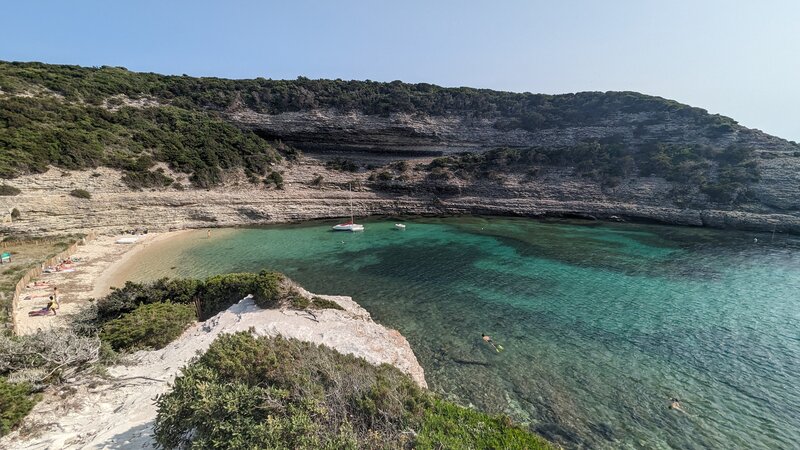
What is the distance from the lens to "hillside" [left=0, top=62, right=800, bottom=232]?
3619 cm

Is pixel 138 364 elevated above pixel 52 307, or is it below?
above

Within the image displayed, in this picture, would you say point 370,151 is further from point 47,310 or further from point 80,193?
point 47,310

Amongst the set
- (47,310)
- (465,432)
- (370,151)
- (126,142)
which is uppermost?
(370,151)

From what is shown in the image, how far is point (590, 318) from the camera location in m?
16.5

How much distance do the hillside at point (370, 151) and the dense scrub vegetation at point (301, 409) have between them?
3537cm

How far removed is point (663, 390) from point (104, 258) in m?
35.4

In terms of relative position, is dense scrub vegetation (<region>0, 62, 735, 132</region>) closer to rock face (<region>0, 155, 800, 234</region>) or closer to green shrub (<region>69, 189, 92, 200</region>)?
rock face (<region>0, 155, 800, 234</region>)

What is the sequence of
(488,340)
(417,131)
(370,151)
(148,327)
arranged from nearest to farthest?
(148,327) < (488,340) < (370,151) < (417,131)

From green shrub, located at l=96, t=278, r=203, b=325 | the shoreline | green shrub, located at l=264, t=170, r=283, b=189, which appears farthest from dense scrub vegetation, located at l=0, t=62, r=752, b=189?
green shrub, located at l=96, t=278, r=203, b=325

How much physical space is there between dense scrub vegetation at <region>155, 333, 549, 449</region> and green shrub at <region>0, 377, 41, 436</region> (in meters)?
3.26

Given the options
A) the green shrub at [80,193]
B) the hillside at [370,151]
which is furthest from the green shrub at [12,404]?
the green shrub at [80,193]

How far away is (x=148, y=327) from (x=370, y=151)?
162ft

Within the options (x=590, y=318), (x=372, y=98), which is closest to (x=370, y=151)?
(x=372, y=98)

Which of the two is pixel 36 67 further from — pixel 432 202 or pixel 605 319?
pixel 605 319
